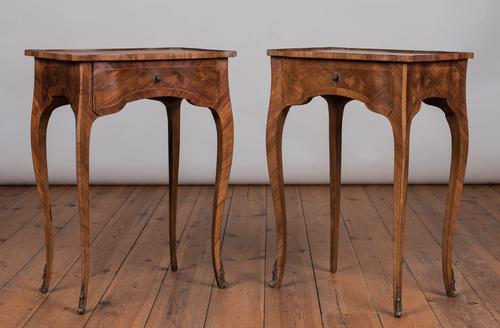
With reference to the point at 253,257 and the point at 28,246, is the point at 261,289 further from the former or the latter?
the point at 28,246

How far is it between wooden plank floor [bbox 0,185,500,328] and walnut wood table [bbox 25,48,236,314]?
0.47 feet

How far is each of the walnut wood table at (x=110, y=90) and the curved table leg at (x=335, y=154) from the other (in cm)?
41

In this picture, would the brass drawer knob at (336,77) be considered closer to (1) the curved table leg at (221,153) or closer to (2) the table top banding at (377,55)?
(2) the table top banding at (377,55)

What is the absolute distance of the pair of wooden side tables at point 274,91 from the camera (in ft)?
8.19

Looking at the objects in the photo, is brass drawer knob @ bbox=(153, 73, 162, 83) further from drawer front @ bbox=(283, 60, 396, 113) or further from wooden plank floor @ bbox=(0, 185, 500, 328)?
wooden plank floor @ bbox=(0, 185, 500, 328)

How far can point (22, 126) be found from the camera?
4652mm

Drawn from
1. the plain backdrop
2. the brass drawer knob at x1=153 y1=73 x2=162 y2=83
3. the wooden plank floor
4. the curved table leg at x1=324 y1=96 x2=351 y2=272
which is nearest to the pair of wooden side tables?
the brass drawer knob at x1=153 y1=73 x2=162 y2=83

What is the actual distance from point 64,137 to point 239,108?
0.97m

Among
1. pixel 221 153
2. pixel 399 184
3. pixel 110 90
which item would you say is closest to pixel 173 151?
pixel 221 153

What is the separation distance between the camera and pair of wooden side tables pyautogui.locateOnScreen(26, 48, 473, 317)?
2496 mm

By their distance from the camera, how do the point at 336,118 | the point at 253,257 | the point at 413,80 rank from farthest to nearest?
the point at 253,257, the point at 336,118, the point at 413,80

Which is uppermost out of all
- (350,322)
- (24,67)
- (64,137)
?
(24,67)

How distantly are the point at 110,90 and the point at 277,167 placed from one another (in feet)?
2.09

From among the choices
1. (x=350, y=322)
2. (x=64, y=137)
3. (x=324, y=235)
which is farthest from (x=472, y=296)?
(x=64, y=137)
